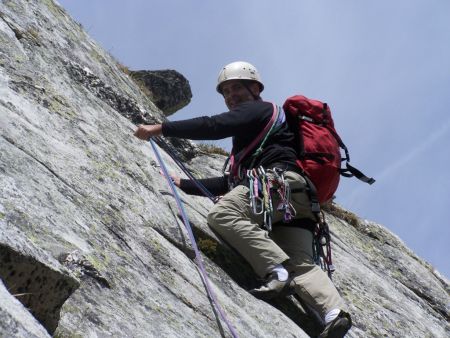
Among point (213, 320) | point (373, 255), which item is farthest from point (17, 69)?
point (373, 255)

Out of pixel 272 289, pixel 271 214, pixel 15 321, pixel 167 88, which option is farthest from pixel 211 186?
pixel 167 88

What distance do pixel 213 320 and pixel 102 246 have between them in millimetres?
1134

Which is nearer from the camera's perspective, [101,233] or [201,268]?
[101,233]

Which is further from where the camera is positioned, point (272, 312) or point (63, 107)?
point (63, 107)

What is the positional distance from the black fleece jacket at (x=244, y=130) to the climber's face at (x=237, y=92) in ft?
2.33

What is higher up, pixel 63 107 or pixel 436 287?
pixel 436 287

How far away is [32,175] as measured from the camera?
5891mm

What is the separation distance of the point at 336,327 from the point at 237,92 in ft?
10.3

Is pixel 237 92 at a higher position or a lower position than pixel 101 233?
higher

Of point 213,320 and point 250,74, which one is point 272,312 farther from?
point 250,74

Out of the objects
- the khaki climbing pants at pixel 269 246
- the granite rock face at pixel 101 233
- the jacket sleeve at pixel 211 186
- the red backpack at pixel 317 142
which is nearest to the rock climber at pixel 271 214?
the khaki climbing pants at pixel 269 246

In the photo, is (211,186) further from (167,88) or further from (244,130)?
(167,88)

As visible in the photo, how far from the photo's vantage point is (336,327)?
25.1 feet

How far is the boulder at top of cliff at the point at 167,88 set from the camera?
15266 mm
